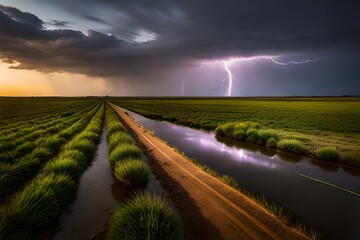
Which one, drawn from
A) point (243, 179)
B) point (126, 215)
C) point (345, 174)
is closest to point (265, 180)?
point (243, 179)

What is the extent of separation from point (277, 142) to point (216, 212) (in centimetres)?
1210

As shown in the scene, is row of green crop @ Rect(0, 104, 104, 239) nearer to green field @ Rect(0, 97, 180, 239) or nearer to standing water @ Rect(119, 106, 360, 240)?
green field @ Rect(0, 97, 180, 239)

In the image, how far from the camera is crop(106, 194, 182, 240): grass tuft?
497cm

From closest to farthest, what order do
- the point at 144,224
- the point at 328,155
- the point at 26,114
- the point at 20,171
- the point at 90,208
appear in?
the point at 144,224
the point at 90,208
the point at 20,171
the point at 328,155
the point at 26,114

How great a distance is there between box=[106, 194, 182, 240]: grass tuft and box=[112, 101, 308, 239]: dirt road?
907 millimetres

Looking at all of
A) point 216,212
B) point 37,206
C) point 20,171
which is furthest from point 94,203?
point 20,171

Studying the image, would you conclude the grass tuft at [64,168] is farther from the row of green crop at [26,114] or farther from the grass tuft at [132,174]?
the row of green crop at [26,114]

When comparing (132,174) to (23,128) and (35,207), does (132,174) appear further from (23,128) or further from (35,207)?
(23,128)

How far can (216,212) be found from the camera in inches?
274

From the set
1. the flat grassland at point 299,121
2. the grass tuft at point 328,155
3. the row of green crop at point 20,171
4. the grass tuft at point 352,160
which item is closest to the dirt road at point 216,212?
the row of green crop at point 20,171

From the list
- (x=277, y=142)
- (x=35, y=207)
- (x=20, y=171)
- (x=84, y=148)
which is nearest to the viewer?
(x=35, y=207)

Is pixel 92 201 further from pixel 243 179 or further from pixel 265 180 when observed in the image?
pixel 265 180

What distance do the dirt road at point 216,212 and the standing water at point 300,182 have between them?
1.46m

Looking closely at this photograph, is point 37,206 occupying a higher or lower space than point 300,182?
higher
